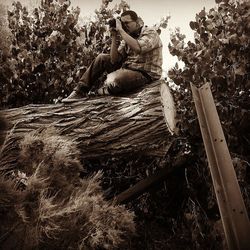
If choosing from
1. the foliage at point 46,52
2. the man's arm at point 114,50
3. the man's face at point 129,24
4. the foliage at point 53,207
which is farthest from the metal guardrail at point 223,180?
the foliage at point 46,52

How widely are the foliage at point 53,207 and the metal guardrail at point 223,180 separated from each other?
0.90 meters

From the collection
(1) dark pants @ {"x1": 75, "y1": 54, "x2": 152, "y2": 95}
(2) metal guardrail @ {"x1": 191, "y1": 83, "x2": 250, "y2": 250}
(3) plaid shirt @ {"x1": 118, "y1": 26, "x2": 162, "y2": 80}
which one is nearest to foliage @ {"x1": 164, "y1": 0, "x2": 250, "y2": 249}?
(3) plaid shirt @ {"x1": 118, "y1": 26, "x2": 162, "y2": 80}

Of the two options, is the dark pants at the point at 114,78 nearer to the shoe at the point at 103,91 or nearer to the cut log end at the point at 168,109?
the shoe at the point at 103,91

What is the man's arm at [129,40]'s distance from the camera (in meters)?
4.42

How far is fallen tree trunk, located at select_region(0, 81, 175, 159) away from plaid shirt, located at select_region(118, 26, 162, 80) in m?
0.73

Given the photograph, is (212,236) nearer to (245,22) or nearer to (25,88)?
(245,22)

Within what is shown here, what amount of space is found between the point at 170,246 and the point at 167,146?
1.73 meters

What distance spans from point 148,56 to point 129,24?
0.49 meters

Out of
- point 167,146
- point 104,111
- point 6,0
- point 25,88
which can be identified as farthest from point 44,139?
point 6,0

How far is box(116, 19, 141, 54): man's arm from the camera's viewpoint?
442 cm

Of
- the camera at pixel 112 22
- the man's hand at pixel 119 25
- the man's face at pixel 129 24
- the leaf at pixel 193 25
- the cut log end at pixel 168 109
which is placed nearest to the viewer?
the cut log end at pixel 168 109

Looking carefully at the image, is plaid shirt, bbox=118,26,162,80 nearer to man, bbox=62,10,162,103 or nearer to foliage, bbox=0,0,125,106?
man, bbox=62,10,162,103

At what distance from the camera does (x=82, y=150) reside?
12.1 ft

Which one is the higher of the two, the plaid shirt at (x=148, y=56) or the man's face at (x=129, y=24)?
the man's face at (x=129, y=24)
